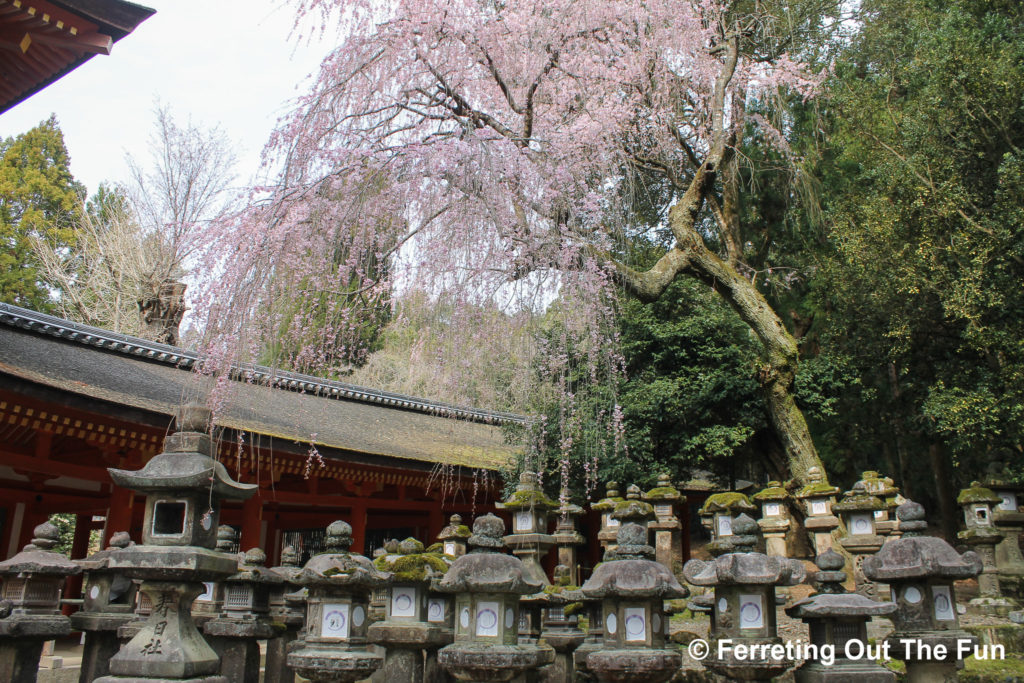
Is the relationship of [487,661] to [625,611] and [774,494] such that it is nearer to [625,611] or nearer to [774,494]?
[625,611]

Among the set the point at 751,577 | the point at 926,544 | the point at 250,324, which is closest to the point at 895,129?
the point at 926,544

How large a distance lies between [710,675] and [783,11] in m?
9.82

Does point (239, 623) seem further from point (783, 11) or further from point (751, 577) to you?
point (783, 11)

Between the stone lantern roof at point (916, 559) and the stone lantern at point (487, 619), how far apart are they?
2129 millimetres

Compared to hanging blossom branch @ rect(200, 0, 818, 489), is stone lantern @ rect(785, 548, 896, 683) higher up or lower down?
lower down

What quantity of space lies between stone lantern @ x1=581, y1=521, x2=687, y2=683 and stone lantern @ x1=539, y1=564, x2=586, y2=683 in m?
0.89

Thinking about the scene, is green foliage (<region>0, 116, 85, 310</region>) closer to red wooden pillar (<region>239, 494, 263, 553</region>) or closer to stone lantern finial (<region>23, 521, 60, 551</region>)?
red wooden pillar (<region>239, 494, 263, 553</region>)

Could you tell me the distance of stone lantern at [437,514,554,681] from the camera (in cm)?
400

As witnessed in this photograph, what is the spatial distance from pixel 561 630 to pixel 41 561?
3695 mm

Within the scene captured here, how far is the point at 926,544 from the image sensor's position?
4.30 m

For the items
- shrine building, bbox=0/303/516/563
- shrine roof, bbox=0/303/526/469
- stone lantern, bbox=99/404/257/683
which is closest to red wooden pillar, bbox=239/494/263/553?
shrine building, bbox=0/303/516/563

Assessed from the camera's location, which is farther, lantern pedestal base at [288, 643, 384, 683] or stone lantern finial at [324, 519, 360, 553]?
stone lantern finial at [324, 519, 360, 553]

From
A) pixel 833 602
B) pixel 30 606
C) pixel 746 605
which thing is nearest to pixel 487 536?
pixel 746 605

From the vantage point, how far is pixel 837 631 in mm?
4117
